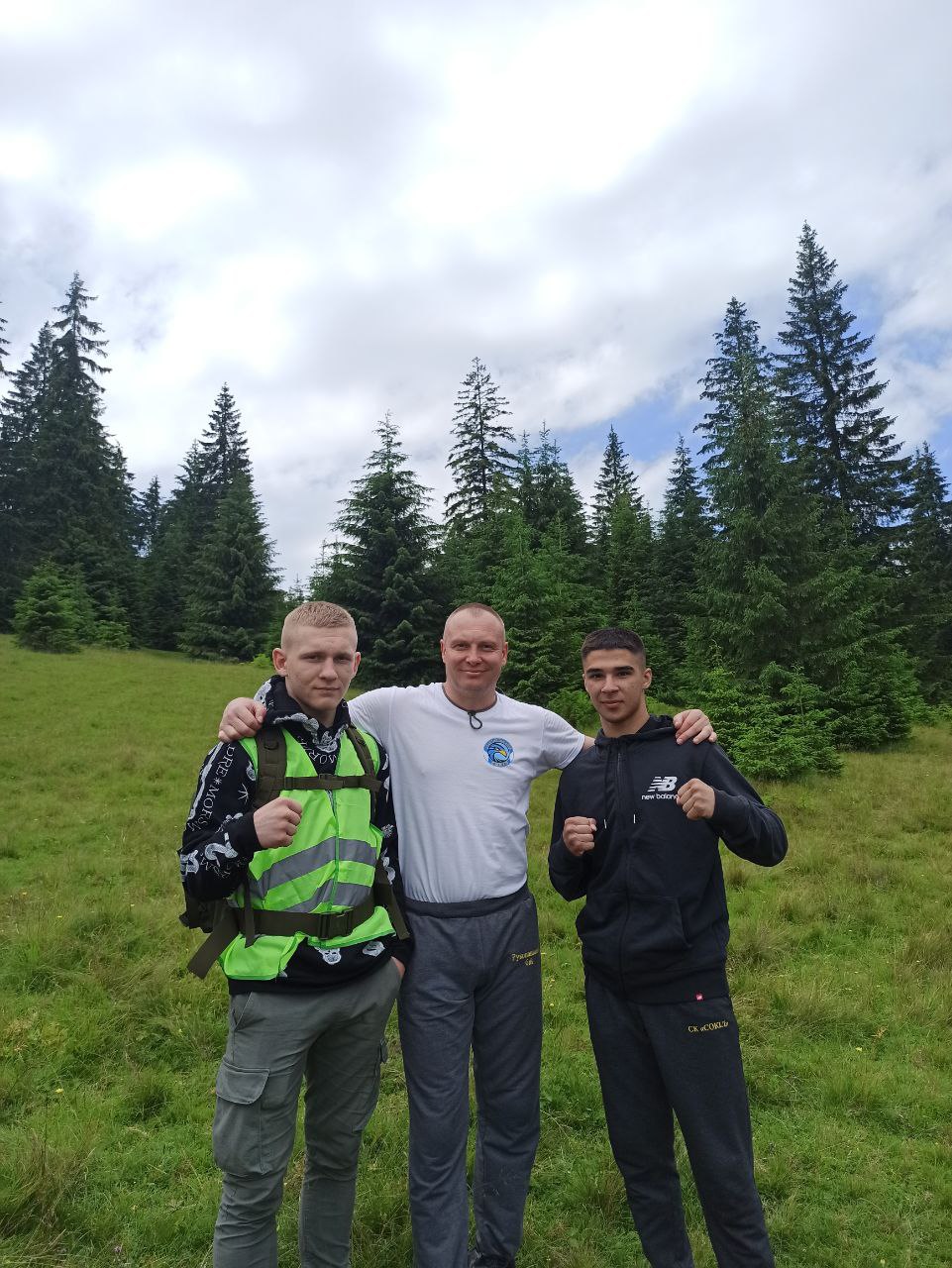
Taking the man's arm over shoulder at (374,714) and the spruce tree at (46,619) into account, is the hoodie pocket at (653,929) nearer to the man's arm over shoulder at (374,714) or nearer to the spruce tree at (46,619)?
the man's arm over shoulder at (374,714)

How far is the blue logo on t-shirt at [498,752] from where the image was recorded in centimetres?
321

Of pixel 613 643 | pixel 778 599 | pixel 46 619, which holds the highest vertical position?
pixel 46 619

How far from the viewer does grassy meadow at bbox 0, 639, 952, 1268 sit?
3275 millimetres

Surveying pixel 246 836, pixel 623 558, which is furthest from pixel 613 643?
pixel 623 558

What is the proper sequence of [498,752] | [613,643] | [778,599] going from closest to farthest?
[613,643]
[498,752]
[778,599]

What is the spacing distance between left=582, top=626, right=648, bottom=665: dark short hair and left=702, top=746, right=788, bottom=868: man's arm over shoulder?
1.71 feet

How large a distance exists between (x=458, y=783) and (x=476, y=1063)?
1199 mm

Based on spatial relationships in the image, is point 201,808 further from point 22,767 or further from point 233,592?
point 233,592

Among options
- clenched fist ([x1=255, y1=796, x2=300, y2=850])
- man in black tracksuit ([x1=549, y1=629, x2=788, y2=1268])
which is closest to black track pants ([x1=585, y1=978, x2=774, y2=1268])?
man in black tracksuit ([x1=549, y1=629, x2=788, y2=1268])

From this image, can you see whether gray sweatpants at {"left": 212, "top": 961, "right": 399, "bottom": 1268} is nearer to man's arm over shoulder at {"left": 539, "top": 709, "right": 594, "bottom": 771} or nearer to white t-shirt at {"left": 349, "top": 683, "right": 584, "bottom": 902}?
white t-shirt at {"left": 349, "top": 683, "right": 584, "bottom": 902}

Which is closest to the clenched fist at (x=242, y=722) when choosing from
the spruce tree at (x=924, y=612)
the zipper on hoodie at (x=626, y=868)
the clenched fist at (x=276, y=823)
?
the clenched fist at (x=276, y=823)

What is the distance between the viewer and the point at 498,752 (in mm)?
3225

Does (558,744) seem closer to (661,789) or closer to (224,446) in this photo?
(661,789)

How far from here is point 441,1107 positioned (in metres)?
2.82
